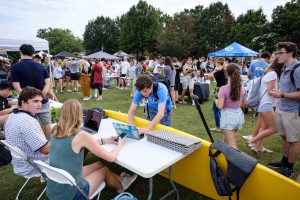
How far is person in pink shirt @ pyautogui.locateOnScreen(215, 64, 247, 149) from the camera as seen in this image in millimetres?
3090

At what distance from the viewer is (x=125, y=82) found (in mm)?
12680

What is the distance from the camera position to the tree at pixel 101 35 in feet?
173

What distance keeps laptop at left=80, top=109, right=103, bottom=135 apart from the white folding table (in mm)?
515

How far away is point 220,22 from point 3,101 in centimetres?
4230

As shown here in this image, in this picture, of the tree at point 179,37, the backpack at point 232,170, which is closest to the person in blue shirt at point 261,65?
the backpack at point 232,170

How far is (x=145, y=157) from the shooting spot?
2131 millimetres

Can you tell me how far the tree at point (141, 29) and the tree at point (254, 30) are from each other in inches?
596

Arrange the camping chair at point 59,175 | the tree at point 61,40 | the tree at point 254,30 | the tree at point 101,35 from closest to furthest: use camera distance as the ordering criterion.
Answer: the camping chair at point 59,175 < the tree at point 254,30 < the tree at point 101,35 < the tree at point 61,40

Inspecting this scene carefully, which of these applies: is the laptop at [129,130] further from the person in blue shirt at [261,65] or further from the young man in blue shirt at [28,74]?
the person in blue shirt at [261,65]

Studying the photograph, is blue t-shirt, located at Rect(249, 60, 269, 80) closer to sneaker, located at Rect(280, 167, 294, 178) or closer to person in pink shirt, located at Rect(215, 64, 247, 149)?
person in pink shirt, located at Rect(215, 64, 247, 149)

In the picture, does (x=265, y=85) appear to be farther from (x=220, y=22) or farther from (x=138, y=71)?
(x=220, y=22)

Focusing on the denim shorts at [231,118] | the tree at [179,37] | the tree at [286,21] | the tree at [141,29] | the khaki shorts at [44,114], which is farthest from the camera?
the tree at [141,29]

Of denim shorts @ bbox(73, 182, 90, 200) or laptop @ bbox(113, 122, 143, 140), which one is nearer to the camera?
denim shorts @ bbox(73, 182, 90, 200)

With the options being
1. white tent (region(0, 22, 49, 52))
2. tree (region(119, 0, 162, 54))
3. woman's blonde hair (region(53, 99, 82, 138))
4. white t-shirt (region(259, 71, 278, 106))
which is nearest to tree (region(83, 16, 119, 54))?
tree (region(119, 0, 162, 54))
